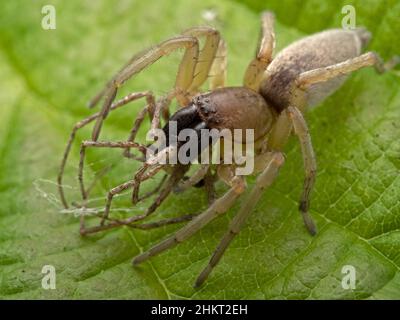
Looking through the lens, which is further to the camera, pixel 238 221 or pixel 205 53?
pixel 205 53

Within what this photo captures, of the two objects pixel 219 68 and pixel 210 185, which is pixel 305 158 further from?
pixel 219 68

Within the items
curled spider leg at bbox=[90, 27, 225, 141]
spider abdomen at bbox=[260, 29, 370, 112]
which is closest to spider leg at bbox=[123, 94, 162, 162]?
curled spider leg at bbox=[90, 27, 225, 141]

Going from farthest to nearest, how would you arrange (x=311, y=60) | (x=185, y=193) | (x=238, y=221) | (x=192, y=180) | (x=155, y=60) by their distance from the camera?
(x=311, y=60)
(x=185, y=193)
(x=155, y=60)
(x=192, y=180)
(x=238, y=221)

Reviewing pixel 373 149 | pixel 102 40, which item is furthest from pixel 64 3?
pixel 373 149

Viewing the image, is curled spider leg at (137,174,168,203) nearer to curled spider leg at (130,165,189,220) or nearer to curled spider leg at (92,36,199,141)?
curled spider leg at (130,165,189,220)

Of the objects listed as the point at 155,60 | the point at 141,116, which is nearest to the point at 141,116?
the point at 141,116

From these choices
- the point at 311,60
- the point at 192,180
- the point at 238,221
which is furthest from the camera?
the point at 311,60

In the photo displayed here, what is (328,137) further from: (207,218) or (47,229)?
(47,229)
